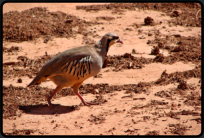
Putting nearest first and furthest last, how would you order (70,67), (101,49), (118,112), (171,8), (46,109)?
(118,112)
(70,67)
(46,109)
(101,49)
(171,8)

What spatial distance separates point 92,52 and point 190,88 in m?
2.36

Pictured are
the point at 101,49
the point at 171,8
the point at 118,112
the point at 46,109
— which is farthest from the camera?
the point at 171,8

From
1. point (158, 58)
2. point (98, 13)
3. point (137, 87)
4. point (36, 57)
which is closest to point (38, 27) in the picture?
point (36, 57)

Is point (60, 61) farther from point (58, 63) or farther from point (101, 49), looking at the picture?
point (101, 49)

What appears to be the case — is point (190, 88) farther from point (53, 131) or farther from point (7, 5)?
point (7, 5)

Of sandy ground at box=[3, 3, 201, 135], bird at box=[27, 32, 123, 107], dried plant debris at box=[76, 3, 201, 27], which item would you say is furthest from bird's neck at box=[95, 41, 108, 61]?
dried plant debris at box=[76, 3, 201, 27]

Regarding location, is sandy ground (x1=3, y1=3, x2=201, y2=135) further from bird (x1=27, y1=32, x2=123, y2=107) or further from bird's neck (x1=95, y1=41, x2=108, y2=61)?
bird's neck (x1=95, y1=41, x2=108, y2=61)

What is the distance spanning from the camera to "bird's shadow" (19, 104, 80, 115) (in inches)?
215

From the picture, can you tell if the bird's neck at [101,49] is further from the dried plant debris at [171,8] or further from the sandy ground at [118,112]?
the dried plant debris at [171,8]

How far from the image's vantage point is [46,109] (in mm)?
5648

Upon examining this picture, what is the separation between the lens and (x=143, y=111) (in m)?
5.12

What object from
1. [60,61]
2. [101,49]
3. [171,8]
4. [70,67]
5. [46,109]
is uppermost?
[171,8]

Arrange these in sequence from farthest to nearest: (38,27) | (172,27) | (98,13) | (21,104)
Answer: (98,13) → (172,27) → (38,27) → (21,104)

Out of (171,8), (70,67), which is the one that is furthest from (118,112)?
(171,8)
